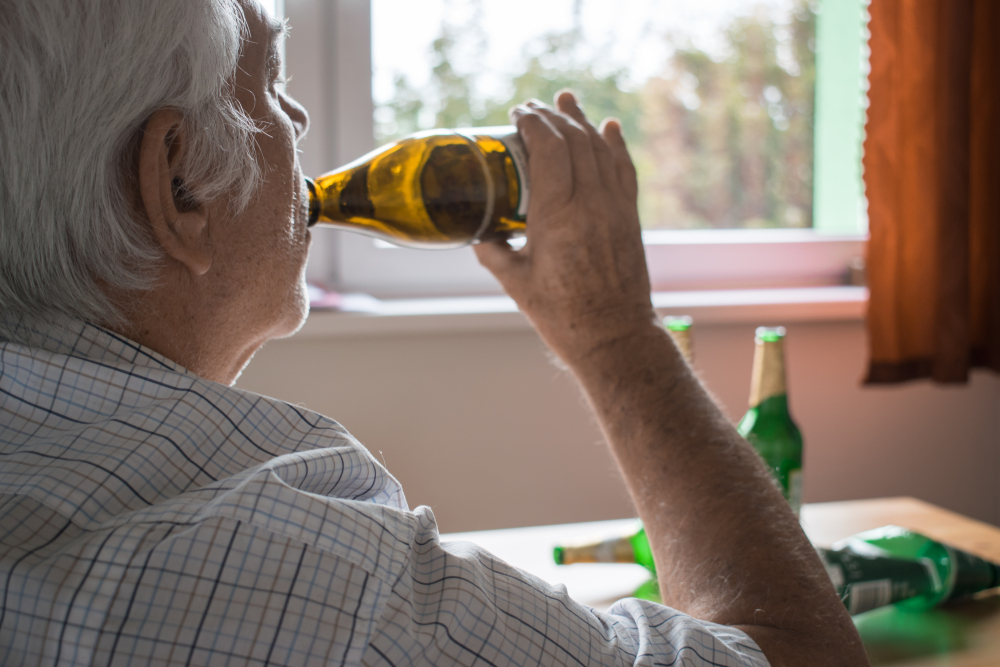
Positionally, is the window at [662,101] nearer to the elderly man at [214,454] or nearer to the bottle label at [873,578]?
the elderly man at [214,454]

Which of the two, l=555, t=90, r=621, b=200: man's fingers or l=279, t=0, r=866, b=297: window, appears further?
l=279, t=0, r=866, b=297: window

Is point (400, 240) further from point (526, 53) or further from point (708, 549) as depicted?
point (526, 53)

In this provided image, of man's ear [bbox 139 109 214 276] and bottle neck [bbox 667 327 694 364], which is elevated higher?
man's ear [bbox 139 109 214 276]

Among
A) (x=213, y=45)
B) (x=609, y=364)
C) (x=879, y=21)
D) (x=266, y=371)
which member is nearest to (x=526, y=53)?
(x=879, y=21)

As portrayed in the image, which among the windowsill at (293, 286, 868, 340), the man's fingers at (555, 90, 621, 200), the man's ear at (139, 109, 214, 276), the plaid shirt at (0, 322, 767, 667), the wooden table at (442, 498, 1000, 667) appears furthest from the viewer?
the windowsill at (293, 286, 868, 340)

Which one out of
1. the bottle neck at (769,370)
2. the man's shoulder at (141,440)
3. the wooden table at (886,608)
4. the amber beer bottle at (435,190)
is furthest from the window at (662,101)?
the man's shoulder at (141,440)

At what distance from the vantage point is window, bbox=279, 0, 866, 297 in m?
1.52

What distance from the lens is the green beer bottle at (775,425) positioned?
2.77ft

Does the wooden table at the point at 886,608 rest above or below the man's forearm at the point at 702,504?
below

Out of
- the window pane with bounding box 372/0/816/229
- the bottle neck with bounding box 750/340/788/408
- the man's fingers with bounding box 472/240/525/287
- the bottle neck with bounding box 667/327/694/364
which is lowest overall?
the bottle neck with bounding box 750/340/788/408

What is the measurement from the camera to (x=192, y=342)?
1.94 feet

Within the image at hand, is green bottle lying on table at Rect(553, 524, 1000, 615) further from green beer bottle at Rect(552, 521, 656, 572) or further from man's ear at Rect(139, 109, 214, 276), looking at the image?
man's ear at Rect(139, 109, 214, 276)

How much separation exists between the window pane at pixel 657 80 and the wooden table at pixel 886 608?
35.4 inches

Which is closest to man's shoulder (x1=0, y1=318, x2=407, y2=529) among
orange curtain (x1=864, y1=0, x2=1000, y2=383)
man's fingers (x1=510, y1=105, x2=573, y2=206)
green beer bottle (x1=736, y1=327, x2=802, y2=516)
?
man's fingers (x1=510, y1=105, x2=573, y2=206)
